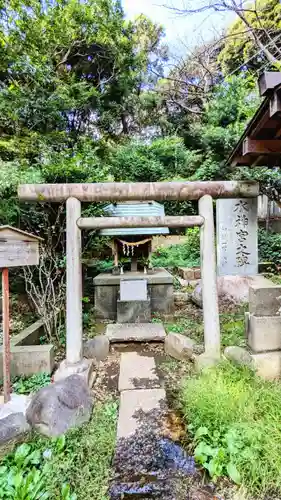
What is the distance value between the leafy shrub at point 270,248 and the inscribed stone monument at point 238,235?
614 centimetres

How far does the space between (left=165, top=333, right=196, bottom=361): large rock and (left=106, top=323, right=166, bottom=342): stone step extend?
370mm

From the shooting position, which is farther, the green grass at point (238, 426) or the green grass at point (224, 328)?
the green grass at point (224, 328)

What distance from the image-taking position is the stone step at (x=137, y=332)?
502cm

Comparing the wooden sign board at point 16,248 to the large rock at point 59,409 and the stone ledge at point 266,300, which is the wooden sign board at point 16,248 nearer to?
the large rock at point 59,409

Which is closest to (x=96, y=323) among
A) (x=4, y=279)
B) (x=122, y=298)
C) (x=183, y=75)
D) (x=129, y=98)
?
(x=122, y=298)

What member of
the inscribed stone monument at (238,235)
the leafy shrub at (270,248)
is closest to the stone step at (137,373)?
the inscribed stone monument at (238,235)

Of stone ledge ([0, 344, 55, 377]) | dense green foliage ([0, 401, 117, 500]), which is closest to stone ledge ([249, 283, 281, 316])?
dense green foliage ([0, 401, 117, 500])

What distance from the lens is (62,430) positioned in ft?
8.75

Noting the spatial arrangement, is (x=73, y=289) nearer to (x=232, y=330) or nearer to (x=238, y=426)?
(x=238, y=426)

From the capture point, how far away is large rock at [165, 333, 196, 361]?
428 cm

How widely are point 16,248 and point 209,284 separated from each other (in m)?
2.75

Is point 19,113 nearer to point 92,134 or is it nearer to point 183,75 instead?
point 92,134

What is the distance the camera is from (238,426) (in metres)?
2.46

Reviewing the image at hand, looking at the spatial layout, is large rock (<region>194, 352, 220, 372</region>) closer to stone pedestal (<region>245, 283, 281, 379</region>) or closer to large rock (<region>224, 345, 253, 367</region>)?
large rock (<region>224, 345, 253, 367</region>)
